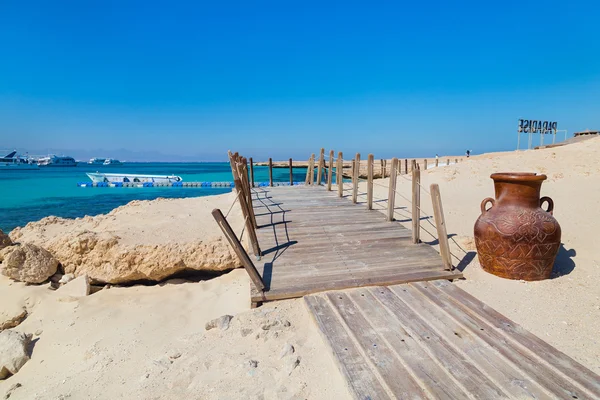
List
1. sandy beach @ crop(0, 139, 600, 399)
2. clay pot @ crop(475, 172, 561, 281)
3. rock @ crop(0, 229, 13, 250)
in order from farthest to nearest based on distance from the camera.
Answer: rock @ crop(0, 229, 13, 250) < clay pot @ crop(475, 172, 561, 281) < sandy beach @ crop(0, 139, 600, 399)

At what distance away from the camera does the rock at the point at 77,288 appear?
489cm

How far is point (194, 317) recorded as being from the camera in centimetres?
390

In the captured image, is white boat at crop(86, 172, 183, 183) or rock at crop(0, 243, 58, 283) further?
white boat at crop(86, 172, 183, 183)

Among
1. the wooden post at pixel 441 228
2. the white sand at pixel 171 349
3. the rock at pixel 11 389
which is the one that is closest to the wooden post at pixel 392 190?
the wooden post at pixel 441 228

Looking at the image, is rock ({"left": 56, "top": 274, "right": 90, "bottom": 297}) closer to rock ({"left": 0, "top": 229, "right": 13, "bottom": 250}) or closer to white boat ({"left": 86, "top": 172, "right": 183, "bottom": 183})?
rock ({"left": 0, "top": 229, "right": 13, "bottom": 250})

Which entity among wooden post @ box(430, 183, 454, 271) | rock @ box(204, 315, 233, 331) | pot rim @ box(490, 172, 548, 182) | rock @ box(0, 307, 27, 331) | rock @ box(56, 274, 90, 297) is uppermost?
pot rim @ box(490, 172, 548, 182)

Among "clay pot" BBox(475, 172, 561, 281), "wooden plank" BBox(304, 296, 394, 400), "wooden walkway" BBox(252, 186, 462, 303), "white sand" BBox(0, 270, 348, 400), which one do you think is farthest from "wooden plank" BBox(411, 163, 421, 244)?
"white sand" BBox(0, 270, 348, 400)

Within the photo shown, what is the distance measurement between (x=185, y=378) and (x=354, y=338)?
1.42m

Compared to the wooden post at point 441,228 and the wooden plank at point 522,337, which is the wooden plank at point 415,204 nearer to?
the wooden post at point 441,228

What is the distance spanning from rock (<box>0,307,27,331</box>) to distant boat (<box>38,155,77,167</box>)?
11262 centimetres

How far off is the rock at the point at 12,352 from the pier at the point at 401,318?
253 cm

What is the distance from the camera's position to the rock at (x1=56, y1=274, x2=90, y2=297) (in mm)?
4891

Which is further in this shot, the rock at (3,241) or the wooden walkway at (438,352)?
the rock at (3,241)

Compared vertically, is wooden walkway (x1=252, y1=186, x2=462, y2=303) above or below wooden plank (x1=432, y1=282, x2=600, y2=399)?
above
